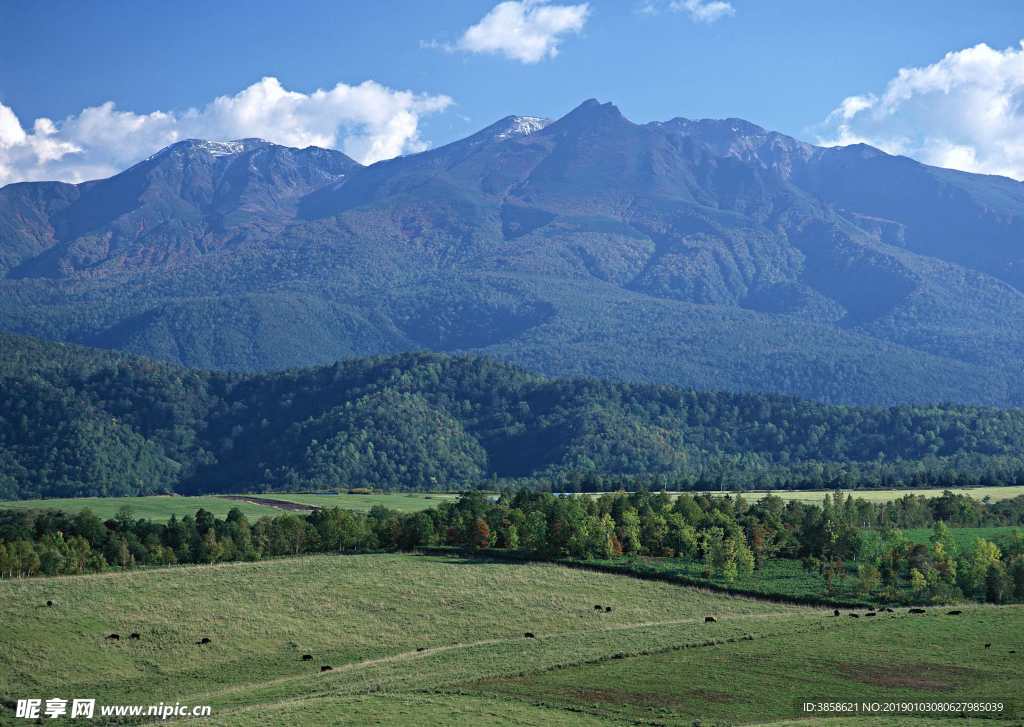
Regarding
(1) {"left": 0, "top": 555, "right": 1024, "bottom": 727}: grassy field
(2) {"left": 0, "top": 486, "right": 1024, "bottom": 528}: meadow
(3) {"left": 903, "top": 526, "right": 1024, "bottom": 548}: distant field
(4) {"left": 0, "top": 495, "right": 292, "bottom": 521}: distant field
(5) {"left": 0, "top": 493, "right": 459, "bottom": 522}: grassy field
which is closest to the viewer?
(1) {"left": 0, "top": 555, "right": 1024, "bottom": 727}: grassy field

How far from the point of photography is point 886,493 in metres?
169

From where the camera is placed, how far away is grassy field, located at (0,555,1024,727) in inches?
2370

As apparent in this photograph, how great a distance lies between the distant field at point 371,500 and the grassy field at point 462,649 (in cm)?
5953

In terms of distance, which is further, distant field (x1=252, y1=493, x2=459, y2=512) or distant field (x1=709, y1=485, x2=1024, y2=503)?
distant field (x1=252, y1=493, x2=459, y2=512)

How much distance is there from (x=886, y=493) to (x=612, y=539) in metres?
66.6

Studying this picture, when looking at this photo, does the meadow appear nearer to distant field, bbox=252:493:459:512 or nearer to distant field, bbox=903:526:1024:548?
distant field, bbox=252:493:459:512

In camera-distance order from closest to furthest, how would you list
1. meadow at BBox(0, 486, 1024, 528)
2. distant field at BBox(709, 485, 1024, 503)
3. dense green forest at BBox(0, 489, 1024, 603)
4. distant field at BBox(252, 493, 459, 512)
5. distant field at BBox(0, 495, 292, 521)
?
dense green forest at BBox(0, 489, 1024, 603)
distant field at BBox(0, 495, 292, 521)
meadow at BBox(0, 486, 1024, 528)
distant field at BBox(709, 485, 1024, 503)
distant field at BBox(252, 493, 459, 512)

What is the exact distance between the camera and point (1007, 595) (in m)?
93.8

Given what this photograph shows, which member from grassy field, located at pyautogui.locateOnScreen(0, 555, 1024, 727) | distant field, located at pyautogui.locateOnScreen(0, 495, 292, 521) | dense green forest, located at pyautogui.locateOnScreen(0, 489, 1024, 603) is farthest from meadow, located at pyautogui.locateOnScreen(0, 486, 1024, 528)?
grassy field, located at pyautogui.locateOnScreen(0, 555, 1024, 727)

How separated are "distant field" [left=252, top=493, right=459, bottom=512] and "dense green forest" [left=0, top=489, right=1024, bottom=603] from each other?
2333 cm

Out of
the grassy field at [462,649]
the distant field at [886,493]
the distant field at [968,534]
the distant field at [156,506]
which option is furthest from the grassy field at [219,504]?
the distant field at [968,534]

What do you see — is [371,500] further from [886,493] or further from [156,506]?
[886,493]

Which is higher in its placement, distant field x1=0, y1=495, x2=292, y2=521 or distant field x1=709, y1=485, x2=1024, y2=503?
distant field x1=709, y1=485, x2=1024, y2=503

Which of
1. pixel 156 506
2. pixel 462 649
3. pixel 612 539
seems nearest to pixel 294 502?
pixel 156 506
